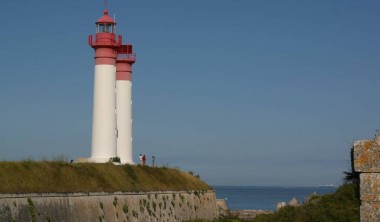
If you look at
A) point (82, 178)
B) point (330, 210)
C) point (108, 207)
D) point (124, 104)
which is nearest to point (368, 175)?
point (330, 210)

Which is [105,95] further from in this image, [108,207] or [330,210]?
[330,210]

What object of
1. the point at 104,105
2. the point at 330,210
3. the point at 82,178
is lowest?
the point at 330,210

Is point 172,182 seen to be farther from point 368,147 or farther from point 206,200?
point 368,147

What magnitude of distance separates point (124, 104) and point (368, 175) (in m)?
43.0

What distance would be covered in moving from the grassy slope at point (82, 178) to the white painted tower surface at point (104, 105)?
95.8 inches

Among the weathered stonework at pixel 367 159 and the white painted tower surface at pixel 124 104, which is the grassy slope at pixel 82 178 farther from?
the weathered stonework at pixel 367 159

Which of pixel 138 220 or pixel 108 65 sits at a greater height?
pixel 108 65

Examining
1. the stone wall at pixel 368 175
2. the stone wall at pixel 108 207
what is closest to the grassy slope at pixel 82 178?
the stone wall at pixel 108 207

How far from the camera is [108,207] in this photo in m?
32.6

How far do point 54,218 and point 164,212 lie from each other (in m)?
14.2

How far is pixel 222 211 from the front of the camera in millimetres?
61875

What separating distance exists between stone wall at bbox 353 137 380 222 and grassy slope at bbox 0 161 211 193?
21.0m

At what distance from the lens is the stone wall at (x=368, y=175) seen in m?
4.61

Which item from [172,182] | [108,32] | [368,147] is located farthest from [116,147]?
[368,147]
